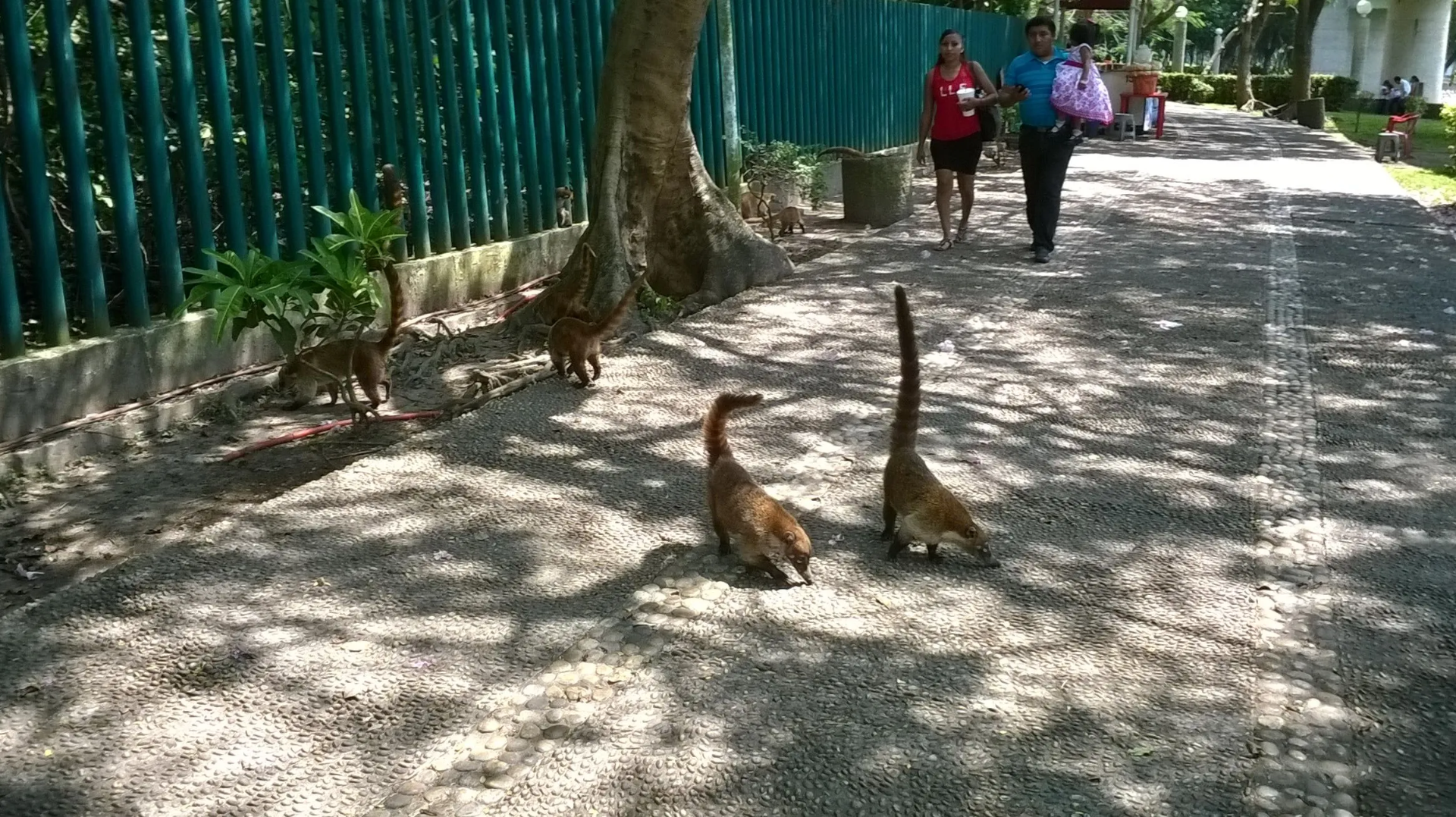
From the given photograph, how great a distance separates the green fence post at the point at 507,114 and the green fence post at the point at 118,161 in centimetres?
302

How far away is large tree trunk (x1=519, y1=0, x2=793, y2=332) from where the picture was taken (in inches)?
301

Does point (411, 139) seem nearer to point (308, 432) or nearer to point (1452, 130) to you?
point (308, 432)

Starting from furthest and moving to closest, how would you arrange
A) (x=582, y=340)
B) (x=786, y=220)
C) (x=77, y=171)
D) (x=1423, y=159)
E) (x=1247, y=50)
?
(x=1247, y=50), (x=1423, y=159), (x=786, y=220), (x=582, y=340), (x=77, y=171)

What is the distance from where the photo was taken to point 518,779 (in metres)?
2.94

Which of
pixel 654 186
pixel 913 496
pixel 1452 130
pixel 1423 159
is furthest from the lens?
pixel 1423 159

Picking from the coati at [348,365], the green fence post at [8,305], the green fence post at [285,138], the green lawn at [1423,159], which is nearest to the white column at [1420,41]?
the green lawn at [1423,159]

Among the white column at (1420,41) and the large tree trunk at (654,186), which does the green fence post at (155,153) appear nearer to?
the large tree trunk at (654,186)

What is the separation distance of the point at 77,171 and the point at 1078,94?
6.40 meters

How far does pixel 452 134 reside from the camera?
8.02 metres

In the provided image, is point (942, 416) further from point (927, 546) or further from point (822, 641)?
point (822, 641)

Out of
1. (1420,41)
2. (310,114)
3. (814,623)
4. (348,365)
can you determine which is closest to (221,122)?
(310,114)

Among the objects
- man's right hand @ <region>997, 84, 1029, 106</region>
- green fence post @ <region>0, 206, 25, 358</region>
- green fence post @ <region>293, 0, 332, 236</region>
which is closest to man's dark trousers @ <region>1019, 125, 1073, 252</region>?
man's right hand @ <region>997, 84, 1029, 106</region>

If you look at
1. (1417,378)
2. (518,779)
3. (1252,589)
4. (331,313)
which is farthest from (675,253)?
(518,779)

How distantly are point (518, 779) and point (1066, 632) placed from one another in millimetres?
1642
